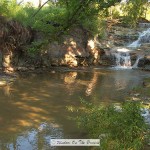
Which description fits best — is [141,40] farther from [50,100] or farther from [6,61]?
[50,100]

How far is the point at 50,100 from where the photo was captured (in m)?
12.5

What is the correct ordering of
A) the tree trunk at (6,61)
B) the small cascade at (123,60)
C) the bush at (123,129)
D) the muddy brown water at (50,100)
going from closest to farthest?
1. the bush at (123,129)
2. the muddy brown water at (50,100)
3. the tree trunk at (6,61)
4. the small cascade at (123,60)

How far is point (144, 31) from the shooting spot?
2834 centimetres

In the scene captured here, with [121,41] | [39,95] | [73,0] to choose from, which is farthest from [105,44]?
[73,0]

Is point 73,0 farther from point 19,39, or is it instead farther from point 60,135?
point 19,39

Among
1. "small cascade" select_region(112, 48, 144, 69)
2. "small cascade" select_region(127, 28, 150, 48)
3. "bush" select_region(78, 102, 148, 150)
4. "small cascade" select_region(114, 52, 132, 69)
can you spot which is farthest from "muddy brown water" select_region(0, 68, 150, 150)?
"small cascade" select_region(127, 28, 150, 48)

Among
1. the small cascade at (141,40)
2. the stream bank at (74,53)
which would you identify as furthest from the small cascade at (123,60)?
the small cascade at (141,40)

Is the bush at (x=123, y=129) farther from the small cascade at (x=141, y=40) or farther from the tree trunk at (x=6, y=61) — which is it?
the small cascade at (x=141, y=40)

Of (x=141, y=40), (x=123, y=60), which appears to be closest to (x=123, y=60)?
(x=123, y=60)

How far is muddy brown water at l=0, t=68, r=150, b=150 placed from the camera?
28.5 feet

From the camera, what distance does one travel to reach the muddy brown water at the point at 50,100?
342 inches

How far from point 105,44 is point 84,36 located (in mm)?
2789

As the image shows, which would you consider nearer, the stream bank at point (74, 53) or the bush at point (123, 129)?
the bush at point (123, 129)

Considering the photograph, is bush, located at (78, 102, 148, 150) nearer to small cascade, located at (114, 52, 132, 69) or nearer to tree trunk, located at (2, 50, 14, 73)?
tree trunk, located at (2, 50, 14, 73)
